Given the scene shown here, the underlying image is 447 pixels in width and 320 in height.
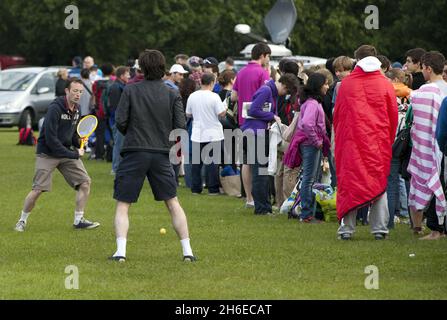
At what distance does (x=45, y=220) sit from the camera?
1611 centimetres

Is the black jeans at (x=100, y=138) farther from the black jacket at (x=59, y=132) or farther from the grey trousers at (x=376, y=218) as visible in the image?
the grey trousers at (x=376, y=218)

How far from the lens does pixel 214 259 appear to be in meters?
12.4

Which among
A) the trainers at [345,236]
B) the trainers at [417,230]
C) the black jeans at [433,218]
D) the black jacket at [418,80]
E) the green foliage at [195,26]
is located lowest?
the green foliage at [195,26]

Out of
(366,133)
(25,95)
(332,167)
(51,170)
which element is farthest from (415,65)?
(25,95)

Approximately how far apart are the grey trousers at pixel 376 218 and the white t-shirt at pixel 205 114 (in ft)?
18.2

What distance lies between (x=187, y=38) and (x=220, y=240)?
116 feet

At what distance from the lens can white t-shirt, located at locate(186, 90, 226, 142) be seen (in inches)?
757

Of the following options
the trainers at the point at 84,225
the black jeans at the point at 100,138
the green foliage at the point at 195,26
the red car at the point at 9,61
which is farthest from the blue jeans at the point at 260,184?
the red car at the point at 9,61

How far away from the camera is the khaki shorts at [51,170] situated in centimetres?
1468

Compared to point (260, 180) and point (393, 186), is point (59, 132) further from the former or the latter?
point (393, 186)

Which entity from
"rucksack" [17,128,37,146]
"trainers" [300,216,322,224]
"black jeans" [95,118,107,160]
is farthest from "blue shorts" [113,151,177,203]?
"rucksack" [17,128,37,146]

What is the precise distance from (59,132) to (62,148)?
0.20 meters
